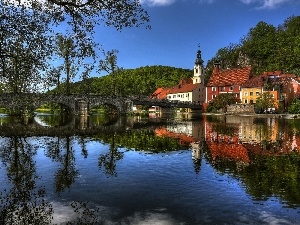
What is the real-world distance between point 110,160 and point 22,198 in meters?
8.81

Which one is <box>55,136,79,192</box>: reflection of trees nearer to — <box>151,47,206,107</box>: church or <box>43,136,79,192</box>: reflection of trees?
<box>43,136,79,192</box>: reflection of trees

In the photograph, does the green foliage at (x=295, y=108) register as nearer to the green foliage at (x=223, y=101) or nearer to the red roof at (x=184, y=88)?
the green foliage at (x=223, y=101)

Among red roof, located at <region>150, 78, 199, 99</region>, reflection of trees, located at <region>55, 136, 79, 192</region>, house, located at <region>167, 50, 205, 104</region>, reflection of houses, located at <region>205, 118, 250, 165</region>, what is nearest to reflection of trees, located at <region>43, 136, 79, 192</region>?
reflection of trees, located at <region>55, 136, 79, 192</region>

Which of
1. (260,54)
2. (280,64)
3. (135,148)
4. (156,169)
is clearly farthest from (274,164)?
(260,54)

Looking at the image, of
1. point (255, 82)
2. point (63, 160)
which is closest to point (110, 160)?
point (63, 160)

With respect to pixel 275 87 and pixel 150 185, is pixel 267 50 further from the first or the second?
pixel 150 185

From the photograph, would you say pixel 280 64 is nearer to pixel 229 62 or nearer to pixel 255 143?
pixel 229 62

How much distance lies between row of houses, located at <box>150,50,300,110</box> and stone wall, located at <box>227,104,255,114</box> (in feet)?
16.8

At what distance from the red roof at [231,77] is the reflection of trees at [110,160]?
9213 centimetres

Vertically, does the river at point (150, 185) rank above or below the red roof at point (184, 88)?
below

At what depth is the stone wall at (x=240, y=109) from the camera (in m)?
92.3

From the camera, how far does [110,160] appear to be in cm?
2173

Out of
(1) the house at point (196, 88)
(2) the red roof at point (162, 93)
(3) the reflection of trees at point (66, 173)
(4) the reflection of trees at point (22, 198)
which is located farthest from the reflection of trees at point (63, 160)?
(2) the red roof at point (162, 93)

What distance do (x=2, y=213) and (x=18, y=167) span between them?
328 inches
